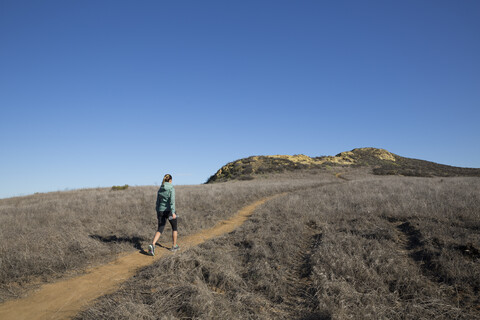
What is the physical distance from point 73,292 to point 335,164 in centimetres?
5198

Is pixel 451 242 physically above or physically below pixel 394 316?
above

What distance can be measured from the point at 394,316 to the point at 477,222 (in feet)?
20.0

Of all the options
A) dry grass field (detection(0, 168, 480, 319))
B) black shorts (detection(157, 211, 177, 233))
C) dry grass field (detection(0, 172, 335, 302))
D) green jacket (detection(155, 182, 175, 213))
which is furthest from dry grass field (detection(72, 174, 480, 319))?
dry grass field (detection(0, 172, 335, 302))

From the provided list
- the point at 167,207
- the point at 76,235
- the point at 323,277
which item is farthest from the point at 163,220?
the point at 323,277

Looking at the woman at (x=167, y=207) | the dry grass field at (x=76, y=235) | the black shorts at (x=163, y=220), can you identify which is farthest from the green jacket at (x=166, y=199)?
the dry grass field at (x=76, y=235)

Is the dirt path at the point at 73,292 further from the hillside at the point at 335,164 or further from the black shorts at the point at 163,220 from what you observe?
the hillside at the point at 335,164

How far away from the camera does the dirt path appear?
4.31 metres

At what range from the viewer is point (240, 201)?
637 inches

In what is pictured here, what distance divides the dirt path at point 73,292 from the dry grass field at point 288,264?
0.36 m

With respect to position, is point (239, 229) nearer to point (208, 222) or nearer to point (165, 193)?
point (208, 222)

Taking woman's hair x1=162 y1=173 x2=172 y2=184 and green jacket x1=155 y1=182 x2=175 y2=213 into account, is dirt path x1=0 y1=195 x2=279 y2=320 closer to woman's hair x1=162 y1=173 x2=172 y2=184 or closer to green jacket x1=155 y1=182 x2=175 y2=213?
green jacket x1=155 y1=182 x2=175 y2=213

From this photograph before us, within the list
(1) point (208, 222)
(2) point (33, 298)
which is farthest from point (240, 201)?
(2) point (33, 298)

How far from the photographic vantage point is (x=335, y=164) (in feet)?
169

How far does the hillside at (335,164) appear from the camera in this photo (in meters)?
42.0
